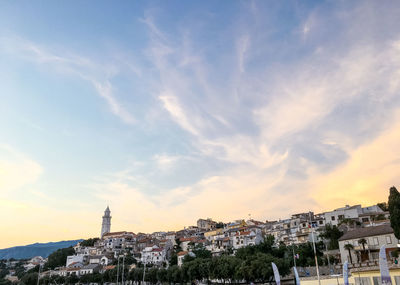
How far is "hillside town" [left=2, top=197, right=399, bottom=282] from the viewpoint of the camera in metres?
52.7

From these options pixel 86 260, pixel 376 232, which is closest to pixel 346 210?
pixel 376 232

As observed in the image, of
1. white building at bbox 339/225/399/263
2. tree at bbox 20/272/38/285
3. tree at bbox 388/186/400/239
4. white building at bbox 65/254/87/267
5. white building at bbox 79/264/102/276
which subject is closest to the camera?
tree at bbox 388/186/400/239

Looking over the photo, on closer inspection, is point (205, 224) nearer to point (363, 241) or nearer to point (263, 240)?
point (263, 240)

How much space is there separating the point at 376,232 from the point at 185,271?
39.5 m

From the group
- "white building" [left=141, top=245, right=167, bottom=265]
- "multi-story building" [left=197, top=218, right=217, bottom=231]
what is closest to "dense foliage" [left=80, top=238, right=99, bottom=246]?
"white building" [left=141, top=245, right=167, bottom=265]

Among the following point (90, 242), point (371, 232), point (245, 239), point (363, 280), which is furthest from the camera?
point (90, 242)

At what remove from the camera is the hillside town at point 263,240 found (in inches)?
2076

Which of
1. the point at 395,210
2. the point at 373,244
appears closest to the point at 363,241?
the point at 373,244

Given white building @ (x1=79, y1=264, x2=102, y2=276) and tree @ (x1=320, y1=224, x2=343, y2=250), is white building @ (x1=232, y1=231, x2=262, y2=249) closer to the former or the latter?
tree @ (x1=320, y1=224, x2=343, y2=250)

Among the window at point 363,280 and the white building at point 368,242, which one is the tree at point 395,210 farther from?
the window at point 363,280

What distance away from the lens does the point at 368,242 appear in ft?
172

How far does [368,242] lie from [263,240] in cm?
4584

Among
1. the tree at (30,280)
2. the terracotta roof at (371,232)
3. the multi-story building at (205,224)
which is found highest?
the multi-story building at (205,224)

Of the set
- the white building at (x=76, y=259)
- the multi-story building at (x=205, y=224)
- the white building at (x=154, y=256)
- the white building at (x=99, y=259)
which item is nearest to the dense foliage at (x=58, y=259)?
the white building at (x=76, y=259)
